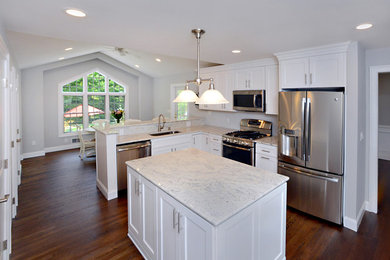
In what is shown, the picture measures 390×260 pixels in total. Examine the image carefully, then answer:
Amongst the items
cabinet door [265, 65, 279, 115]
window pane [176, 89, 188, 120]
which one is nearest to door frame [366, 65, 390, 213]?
cabinet door [265, 65, 279, 115]

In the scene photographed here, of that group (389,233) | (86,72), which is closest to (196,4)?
(389,233)

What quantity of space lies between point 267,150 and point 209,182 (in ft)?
6.17

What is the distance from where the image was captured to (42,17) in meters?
1.95

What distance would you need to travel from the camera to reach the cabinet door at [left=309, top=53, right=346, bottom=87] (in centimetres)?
267

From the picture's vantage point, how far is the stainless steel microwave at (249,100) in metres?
3.87

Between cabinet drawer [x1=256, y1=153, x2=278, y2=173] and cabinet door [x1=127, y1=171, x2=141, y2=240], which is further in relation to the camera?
cabinet drawer [x1=256, y1=153, x2=278, y2=173]

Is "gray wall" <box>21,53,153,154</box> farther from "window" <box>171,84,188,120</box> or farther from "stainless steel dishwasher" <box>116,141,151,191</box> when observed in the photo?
"stainless steel dishwasher" <box>116,141,151,191</box>

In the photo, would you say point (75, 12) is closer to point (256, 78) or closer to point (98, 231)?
point (98, 231)

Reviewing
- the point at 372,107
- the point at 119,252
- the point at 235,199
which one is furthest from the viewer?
the point at 372,107

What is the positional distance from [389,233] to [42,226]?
4.26m

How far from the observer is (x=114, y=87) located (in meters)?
7.96

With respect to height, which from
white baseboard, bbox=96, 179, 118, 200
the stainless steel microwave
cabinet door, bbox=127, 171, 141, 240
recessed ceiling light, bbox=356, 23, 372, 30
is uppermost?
recessed ceiling light, bbox=356, 23, 372, 30

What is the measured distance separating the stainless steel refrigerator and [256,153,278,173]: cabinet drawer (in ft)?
0.60

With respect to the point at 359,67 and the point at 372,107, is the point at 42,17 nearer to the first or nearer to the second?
the point at 359,67
